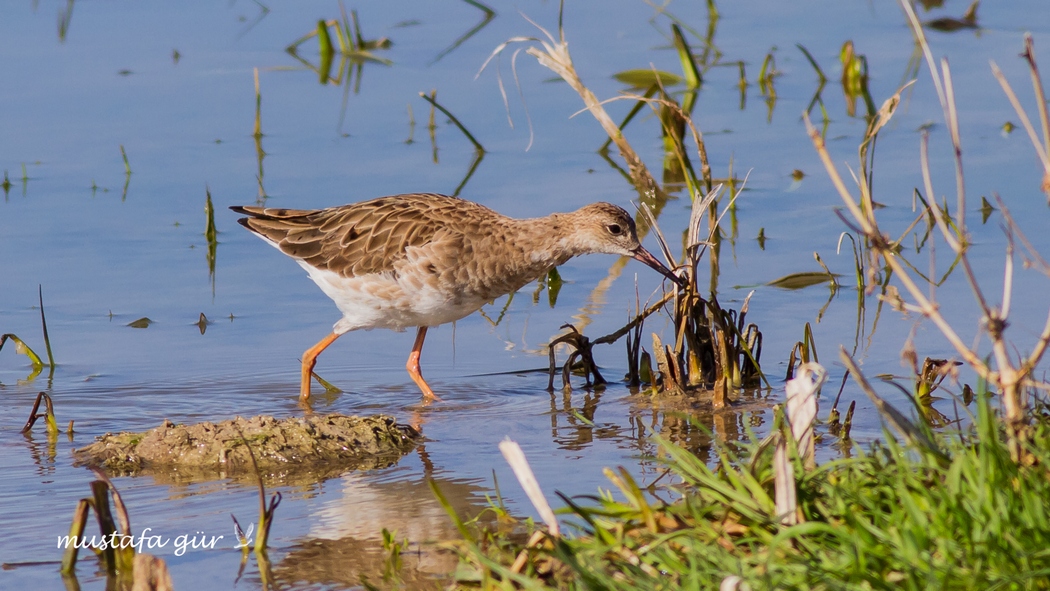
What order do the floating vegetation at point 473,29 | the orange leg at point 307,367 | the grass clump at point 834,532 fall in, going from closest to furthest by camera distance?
1. the grass clump at point 834,532
2. the orange leg at point 307,367
3. the floating vegetation at point 473,29

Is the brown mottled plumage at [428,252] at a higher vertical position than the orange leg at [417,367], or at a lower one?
higher

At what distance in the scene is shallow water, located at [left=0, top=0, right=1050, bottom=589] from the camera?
19.5ft

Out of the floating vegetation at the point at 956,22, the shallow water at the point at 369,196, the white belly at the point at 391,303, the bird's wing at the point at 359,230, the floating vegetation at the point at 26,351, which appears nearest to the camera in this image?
the shallow water at the point at 369,196

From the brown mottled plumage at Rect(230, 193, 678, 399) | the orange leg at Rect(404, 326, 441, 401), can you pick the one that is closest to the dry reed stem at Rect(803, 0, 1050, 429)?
the orange leg at Rect(404, 326, 441, 401)

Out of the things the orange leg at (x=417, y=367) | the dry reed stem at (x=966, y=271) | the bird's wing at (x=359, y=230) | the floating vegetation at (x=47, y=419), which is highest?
the bird's wing at (x=359, y=230)

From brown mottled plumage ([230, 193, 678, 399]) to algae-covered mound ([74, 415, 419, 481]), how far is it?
1.60 meters

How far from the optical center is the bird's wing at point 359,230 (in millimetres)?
8391

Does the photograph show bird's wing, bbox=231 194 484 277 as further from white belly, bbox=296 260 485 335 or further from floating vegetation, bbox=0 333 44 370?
floating vegetation, bbox=0 333 44 370

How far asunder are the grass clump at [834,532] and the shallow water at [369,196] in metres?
0.91

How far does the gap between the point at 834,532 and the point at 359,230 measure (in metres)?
5.22

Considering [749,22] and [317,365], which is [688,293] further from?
[749,22]

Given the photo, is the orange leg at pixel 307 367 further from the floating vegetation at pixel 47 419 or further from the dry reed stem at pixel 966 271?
the dry reed stem at pixel 966 271

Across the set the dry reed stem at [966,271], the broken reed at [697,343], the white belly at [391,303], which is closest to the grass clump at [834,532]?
the dry reed stem at [966,271]

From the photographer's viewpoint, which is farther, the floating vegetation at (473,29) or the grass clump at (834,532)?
the floating vegetation at (473,29)
